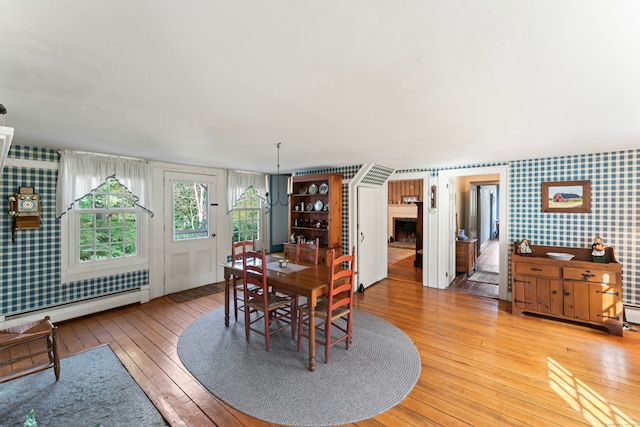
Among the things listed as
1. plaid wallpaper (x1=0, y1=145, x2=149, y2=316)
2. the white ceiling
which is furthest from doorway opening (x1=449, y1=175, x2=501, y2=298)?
plaid wallpaper (x1=0, y1=145, x2=149, y2=316)

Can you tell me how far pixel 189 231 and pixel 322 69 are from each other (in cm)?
432

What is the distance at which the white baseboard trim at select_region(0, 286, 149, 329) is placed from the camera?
11.0ft

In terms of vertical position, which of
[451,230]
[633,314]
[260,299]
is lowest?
[633,314]

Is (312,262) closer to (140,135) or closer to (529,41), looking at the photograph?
(140,135)

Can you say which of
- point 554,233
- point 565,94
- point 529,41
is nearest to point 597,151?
point 554,233

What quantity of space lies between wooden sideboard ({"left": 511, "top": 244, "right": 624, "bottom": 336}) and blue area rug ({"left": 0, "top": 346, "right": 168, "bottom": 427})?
4.22 metres

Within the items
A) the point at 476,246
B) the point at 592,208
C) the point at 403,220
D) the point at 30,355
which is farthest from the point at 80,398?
the point at 403,220

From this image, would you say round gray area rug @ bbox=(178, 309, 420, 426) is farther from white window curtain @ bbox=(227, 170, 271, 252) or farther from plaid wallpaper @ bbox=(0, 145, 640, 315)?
white window curtain @ bbox=(227, 170, 271, 252)

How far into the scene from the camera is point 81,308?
3.75 meters

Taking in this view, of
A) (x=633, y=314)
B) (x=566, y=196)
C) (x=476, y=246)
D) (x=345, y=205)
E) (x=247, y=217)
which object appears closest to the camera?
(x=633, y=314)

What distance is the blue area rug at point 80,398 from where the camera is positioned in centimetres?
197

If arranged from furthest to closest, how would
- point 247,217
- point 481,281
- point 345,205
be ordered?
point 247,217 → point 481,281 → point 345,205

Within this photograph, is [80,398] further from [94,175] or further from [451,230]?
[451,230]

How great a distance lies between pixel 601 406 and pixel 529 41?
261 centimetres
